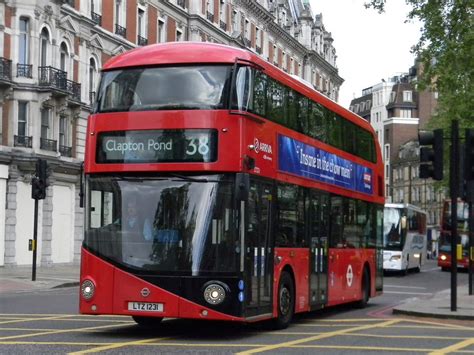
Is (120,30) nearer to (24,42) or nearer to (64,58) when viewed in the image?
(64,58)

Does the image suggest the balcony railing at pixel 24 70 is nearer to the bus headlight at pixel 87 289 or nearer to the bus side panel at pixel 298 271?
the bus side panel at pixel 298 271

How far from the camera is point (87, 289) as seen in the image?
13.1 m

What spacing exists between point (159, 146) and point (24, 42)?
1125 inches

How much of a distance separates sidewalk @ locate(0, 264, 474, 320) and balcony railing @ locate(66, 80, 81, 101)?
7.95m

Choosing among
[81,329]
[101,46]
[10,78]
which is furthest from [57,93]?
[81,329]

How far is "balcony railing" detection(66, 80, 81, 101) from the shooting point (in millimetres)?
42844

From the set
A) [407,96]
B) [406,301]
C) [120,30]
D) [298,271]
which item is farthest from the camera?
[407,96]

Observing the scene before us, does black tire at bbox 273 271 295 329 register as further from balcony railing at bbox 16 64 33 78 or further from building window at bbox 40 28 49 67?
building window at bbox 40 28 49 67

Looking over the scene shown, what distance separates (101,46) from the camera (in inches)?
1833

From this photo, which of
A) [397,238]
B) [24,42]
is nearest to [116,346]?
[24,42]

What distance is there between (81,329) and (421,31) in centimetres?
2403

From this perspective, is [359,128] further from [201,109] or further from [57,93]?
[57,93]

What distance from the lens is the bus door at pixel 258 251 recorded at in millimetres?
13133

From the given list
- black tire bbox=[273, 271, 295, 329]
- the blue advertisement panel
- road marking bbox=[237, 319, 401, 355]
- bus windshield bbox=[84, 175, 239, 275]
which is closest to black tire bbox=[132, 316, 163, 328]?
black tire bbox=[273, 271, 295, 329]
